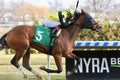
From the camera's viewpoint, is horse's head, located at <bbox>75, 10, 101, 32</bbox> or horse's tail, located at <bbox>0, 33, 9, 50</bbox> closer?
horse's head, located at <bbox>75, 10, 101, 32</bbox>

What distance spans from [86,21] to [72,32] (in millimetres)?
447

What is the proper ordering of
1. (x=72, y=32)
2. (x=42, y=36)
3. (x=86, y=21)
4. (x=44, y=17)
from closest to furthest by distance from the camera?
(x=42, y=36)
(x=86, y=21)
(x=72, y=32)
(x=44, y=17)

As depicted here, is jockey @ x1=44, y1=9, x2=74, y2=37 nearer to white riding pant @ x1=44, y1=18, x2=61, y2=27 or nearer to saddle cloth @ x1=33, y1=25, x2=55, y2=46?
white riding pant @ x1=44, y1=18, x2=61, y2=27

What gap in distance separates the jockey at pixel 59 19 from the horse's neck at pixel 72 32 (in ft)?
0.48

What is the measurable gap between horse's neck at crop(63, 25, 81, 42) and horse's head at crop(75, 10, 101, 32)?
156 mm

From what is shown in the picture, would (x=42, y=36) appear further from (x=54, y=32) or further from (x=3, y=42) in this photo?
(x=3, y=42)

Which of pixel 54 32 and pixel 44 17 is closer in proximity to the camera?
pixel 54 32

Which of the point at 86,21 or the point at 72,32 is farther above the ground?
the point at 86,21

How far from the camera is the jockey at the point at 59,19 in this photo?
35.7 feet

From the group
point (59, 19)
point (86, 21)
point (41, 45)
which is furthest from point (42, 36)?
point (86, 21)

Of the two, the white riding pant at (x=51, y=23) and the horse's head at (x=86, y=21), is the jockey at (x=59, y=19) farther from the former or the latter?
the horse's head at (x=86, y=21)

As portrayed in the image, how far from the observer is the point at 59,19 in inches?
431

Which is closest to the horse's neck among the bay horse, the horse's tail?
the bay horse

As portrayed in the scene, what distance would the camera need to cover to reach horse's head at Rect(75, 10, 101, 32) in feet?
35.7
